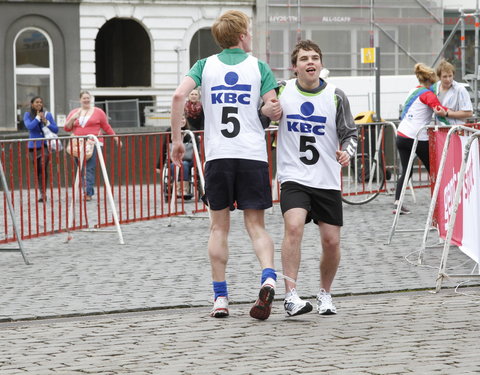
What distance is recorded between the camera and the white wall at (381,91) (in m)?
30.0

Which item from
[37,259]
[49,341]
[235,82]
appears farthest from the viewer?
[37,259]

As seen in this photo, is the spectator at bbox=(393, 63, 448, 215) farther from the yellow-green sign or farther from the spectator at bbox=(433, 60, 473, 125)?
the yellow-green sign

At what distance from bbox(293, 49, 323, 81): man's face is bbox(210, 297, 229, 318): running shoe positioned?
1446 mm

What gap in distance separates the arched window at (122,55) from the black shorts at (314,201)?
116 feet

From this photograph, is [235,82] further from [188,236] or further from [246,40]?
[188,236]

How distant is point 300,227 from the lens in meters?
7.37

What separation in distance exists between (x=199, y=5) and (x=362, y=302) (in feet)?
113

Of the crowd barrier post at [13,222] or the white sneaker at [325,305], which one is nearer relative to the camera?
the white sneaker at [325,305]

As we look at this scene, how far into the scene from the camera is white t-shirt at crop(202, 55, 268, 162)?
7367mm

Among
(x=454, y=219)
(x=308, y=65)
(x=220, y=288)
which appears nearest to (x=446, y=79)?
(x=454, y=219)

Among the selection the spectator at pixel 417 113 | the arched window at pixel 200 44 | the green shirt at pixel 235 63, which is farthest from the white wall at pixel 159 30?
the green shirt at pixel 235 63

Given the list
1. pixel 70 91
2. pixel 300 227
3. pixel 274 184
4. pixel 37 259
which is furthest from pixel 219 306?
pixel 70 91

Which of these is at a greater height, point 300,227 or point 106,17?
point 106,17

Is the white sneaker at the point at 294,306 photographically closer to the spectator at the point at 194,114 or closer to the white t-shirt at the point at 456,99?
the white t-shirt at the point at 456,99
